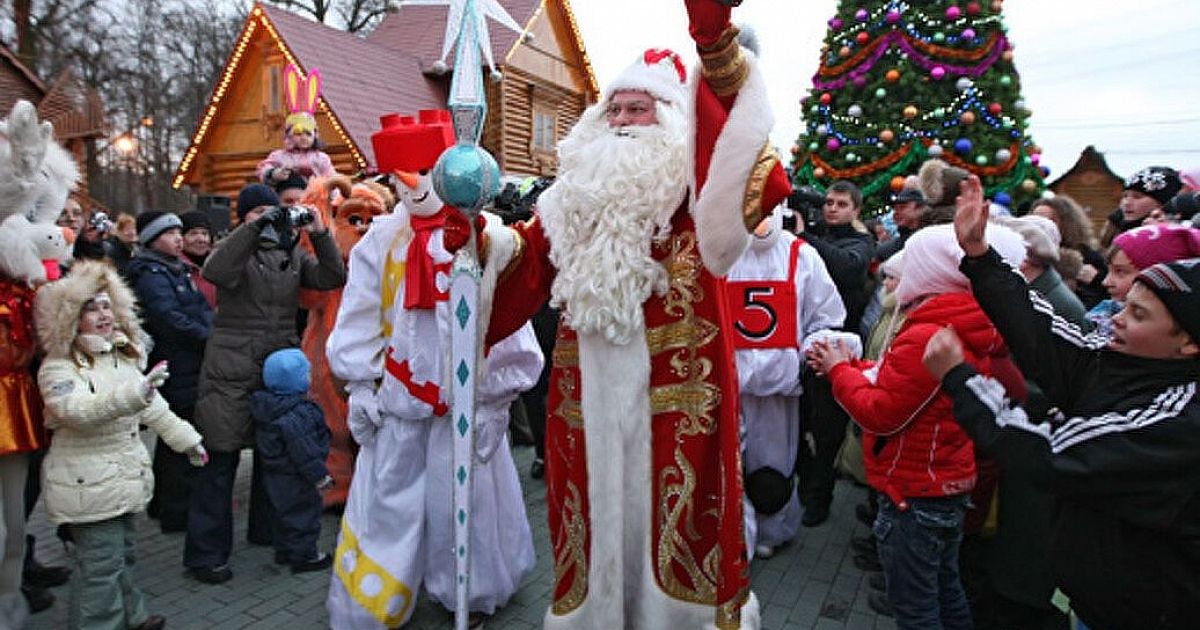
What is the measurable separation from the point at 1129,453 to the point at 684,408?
3.97 ft

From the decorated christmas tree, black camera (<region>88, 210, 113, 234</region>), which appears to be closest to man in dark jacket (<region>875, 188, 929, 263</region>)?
the decorated christmas tree

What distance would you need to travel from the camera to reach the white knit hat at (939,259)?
8.79 ft

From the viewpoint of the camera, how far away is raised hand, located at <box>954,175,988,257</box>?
6.78 feet

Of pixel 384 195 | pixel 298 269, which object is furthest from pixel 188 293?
pixel 384 195

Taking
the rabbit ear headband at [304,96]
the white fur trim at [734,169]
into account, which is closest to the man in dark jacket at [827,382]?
the white fur trim at [734,169]

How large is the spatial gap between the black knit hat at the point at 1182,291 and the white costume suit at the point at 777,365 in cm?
220

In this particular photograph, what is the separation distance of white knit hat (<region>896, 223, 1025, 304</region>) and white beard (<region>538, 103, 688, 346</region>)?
1018 mm

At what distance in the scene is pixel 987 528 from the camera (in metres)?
3.38

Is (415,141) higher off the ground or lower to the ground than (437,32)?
lower

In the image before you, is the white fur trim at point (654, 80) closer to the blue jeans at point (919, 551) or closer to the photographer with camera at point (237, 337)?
the blue jeans at point (919, 551)

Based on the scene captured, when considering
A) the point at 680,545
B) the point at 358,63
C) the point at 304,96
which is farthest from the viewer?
the point at 358,63

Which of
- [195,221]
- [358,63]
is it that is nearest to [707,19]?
[195,221]

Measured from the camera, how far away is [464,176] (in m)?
2.03

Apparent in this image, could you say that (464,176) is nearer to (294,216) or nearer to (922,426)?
(922,426)
